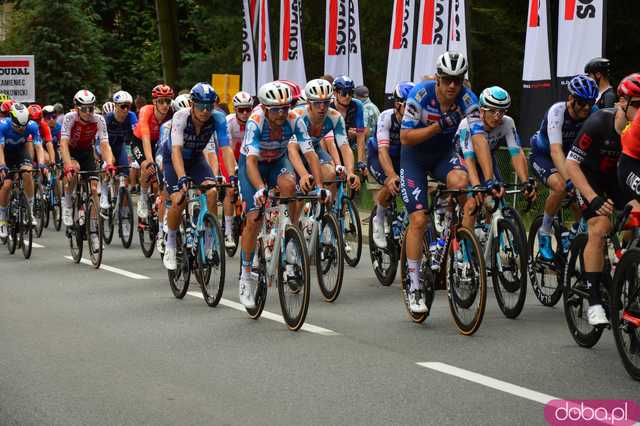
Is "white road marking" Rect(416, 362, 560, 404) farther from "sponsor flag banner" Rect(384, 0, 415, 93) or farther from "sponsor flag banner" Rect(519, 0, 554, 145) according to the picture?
"sponsor flag banner" Rect(384, 0, 415, 93)

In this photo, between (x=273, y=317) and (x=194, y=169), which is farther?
(x=194, y=169)

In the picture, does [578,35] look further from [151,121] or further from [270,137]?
[270,137]

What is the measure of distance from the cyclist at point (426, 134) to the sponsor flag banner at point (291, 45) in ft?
49.6

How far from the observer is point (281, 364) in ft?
30.0

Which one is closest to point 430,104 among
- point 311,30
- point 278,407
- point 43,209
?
point 278,407

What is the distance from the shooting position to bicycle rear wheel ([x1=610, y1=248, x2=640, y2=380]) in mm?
8164

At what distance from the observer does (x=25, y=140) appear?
18.7 m

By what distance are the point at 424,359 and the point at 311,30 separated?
1227 inches

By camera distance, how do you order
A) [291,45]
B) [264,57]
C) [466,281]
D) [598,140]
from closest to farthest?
[598,140], [466,281], [291,45], [264,57]

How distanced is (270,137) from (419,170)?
1.29m

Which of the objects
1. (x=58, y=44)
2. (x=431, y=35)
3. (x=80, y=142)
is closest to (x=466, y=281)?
(x=80, y=142)

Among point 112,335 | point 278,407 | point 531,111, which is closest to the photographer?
point 278,407

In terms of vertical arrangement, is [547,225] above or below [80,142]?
below

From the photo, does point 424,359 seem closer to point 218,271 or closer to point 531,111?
point 218,271
